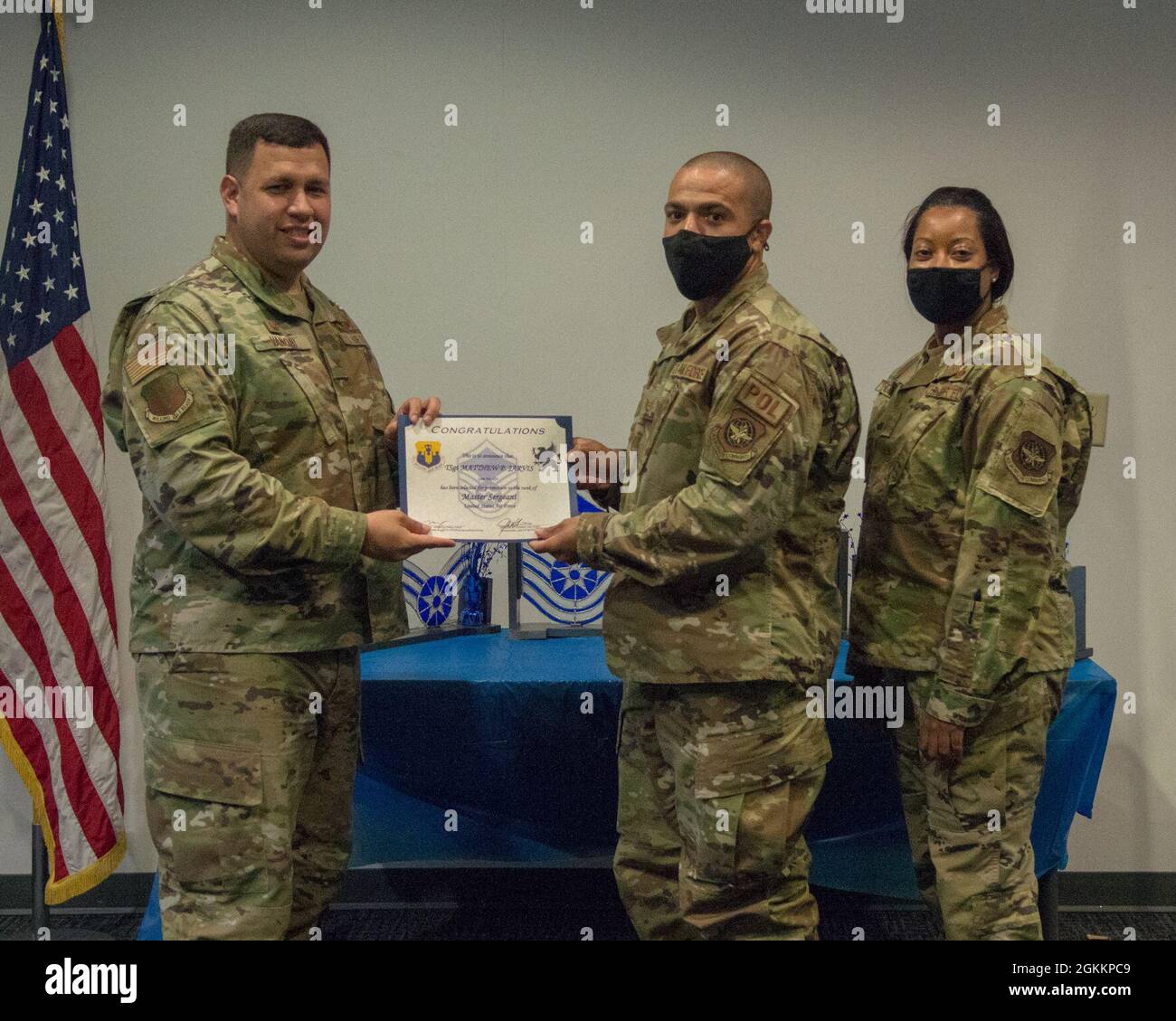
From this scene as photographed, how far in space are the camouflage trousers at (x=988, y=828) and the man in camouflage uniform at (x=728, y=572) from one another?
0.26 metres

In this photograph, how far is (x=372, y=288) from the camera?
374 cm

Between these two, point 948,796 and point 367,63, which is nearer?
point 948,796

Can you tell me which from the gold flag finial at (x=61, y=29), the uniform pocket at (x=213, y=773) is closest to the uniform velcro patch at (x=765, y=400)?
the uniform pocket at (x=213, y=773)

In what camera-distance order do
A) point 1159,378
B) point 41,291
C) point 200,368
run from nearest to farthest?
point 200,368, point 41,291, point 1159,378

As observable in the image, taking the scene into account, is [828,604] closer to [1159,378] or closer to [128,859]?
[1159,378]


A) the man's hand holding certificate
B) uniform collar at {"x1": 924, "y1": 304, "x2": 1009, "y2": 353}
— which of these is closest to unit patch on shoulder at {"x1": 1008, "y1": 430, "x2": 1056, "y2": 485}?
uniform collar at {"x1": 924, "y1": 304, "x2": 1009, "y2": 353}

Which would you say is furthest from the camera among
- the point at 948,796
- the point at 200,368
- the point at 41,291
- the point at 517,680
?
the point at 41,291

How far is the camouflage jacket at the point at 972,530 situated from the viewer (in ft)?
7.41

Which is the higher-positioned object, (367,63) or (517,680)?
(367,63)

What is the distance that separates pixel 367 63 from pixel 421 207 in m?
0.45

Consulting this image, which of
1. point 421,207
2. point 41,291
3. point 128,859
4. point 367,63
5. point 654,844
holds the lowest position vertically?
point 128,859

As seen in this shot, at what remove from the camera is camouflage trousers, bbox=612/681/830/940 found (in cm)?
220

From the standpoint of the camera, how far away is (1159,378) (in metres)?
3.65

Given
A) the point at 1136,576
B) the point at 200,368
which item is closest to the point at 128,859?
the point at 200,368
